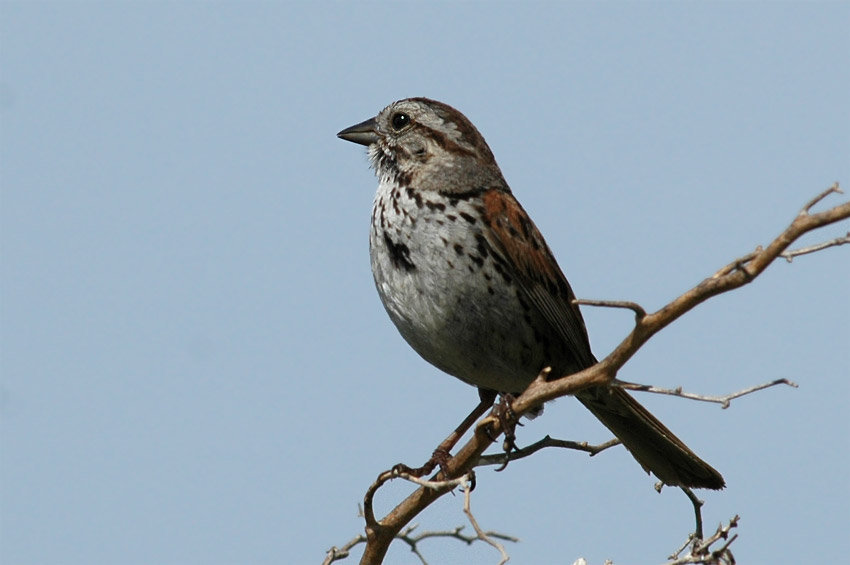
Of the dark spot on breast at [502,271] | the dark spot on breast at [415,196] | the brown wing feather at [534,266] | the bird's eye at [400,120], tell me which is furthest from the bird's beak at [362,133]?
the dark spot on breast at [502,271]

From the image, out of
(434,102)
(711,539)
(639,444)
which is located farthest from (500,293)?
(711,539)

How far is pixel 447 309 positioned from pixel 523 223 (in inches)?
27.5

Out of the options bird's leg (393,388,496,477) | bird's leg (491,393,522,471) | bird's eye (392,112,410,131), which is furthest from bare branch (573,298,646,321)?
bird's eye (392,112,410,131)

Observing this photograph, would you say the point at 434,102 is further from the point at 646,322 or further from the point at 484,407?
the point at 646,322

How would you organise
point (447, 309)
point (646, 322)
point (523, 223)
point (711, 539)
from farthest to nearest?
point (523, 223) < point (447, 309) < point (711, 539) < point (646, 322)

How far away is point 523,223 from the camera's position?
5.23 m

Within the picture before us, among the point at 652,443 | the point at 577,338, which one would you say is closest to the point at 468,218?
the point at 577,338

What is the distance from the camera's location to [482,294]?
4863 millimetres

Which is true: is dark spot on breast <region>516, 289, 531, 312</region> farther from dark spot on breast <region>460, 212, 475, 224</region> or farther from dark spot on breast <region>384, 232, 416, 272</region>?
dark spot on breast <region>384, 232, 416, 272</region>

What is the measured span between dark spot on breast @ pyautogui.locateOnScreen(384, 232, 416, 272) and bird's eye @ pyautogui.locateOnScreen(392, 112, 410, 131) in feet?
3.14

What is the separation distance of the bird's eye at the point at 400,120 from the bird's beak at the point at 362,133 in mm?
115

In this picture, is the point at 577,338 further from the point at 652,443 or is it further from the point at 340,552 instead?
the point at 340,552

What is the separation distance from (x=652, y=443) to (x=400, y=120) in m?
2.08

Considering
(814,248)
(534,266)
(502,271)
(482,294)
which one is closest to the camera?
(814,248)
